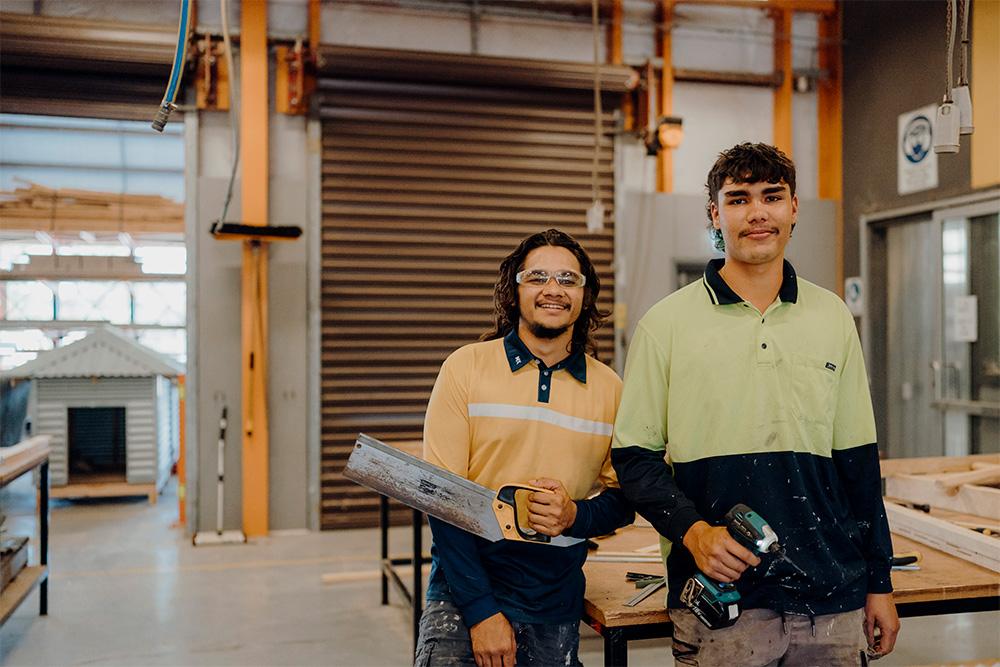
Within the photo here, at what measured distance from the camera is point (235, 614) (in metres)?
3.66

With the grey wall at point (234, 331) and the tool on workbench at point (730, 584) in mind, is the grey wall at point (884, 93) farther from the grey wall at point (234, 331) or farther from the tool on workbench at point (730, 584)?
the tool on workbench at point (730, 584)

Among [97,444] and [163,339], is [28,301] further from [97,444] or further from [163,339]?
[97,444]

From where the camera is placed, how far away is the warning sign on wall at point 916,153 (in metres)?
5.04

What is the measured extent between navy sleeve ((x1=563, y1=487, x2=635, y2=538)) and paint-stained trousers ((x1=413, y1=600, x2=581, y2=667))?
0.85 feet

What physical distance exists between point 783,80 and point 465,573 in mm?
5454

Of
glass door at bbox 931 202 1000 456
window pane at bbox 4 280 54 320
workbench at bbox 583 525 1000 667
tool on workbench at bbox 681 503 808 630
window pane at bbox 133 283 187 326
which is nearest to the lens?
tool on workbench at bbox 681 503 808 630

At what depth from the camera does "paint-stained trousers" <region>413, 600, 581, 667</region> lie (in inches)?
70.0

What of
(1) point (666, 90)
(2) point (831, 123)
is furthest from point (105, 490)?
(2) point (831, 123)

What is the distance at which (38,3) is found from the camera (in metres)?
4.84

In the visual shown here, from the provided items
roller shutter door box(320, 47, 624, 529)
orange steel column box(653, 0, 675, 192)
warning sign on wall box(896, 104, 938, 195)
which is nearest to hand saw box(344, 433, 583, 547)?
roller shutter door box(320, 47, 624, 529)

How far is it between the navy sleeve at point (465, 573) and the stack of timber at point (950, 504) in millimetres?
1450

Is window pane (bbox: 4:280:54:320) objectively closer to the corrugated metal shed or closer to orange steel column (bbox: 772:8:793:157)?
the corrugated metal shed

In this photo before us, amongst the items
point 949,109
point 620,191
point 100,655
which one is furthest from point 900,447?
point 100,655

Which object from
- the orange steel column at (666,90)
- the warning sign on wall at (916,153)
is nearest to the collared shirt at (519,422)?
the orange steel column at (666,90)
